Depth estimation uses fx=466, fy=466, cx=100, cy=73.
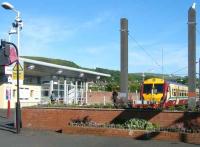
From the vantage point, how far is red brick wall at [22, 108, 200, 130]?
1861cm

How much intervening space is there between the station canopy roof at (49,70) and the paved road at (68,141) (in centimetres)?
1865

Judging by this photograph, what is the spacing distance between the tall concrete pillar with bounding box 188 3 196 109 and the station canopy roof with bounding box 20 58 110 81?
1948 centimetres

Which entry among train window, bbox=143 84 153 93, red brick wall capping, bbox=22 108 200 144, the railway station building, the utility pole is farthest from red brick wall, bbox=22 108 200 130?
the railway station building

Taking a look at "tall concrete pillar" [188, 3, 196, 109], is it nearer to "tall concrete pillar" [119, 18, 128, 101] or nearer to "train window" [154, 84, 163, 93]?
"tall concrete pillar" [119, 18, 128, 101]

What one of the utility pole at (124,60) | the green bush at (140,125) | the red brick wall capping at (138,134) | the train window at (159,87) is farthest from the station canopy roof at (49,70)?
the green bush at (140,125)

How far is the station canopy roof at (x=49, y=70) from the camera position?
1652 inches

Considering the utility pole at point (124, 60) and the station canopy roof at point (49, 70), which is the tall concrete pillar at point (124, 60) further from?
the station canopy roof at point (49, 70)

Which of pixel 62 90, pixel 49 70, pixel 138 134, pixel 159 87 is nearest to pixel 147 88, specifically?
pixel 159 87

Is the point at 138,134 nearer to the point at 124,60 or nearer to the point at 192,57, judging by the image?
the point at 192,57

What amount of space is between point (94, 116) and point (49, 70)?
25824mm

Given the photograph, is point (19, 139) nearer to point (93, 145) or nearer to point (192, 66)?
point (93, 145)

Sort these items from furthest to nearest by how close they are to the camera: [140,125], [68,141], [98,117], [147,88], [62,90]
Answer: [62,90], [147,88], [98,117], [140,125], [68,141]

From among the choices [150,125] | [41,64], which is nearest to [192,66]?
[150,125]

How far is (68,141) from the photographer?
17016mm
